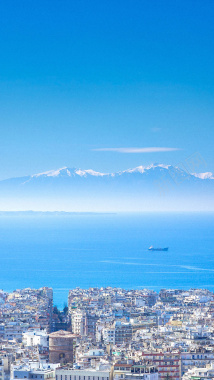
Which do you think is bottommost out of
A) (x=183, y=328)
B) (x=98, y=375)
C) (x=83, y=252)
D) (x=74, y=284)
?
(x=98, y=375)

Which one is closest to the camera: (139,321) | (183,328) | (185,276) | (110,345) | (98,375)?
(98,375)

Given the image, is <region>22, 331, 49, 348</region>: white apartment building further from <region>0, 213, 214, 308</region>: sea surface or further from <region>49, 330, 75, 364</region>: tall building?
<region>0, 213, 214, 308</region>: sea surface

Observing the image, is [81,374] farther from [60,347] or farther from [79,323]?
[79,323]

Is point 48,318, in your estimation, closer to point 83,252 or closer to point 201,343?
point 201,343

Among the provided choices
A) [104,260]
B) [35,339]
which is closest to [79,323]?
[35,339]

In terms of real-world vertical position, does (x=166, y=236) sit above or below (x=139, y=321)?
above

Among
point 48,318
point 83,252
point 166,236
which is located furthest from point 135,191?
point 48,318

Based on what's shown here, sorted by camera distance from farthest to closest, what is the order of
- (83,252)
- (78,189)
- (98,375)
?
(78,189) → (83,252) → (98,375)
